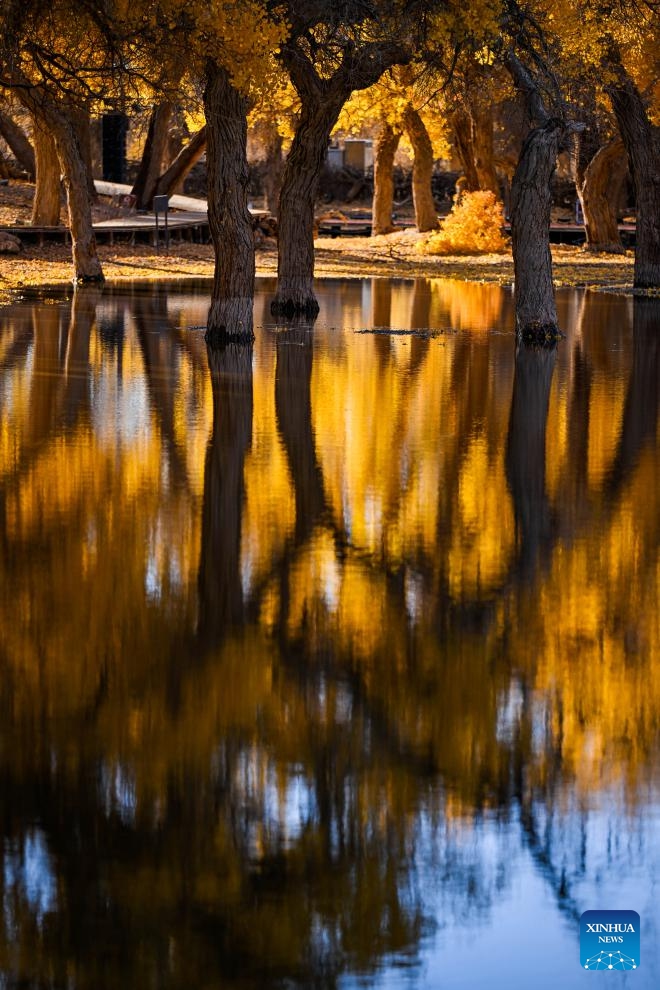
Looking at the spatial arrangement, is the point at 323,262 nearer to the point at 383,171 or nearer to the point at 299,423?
the point at 383,171

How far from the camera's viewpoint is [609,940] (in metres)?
4.79

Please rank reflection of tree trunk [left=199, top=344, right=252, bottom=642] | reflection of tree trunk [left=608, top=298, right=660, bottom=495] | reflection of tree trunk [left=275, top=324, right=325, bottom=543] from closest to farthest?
reflection of tree trunk [left=199, top=344, right=252, bottom=642], reflection of tree trunk [left=275, top=324, right=325, bottom=543], reflection of tree trunk [left=608, top=298, right=660, bottom=495]

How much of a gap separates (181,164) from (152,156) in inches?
55.9

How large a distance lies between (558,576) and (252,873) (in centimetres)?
438

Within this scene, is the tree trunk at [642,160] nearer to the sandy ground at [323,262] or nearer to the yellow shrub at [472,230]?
the sandy ground at [323,262]

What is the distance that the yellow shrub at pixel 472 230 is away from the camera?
5059cm

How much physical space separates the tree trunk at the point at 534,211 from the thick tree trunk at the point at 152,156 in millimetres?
27222

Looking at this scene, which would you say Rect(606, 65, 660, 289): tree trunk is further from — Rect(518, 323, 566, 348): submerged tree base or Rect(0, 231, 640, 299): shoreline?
Rect(518, 323, 566, 348): submerged tree base

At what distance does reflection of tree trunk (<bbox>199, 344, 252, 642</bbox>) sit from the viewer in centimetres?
839

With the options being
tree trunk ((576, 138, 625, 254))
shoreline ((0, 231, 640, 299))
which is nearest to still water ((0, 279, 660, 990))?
shoreline ((0, 231, 640, 299))

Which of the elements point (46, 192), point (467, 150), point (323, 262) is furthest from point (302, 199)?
point (467, 150)

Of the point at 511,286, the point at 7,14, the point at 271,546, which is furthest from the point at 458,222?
the point at 271,546

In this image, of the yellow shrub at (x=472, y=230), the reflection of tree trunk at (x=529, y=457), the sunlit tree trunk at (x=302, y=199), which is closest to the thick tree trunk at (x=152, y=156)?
the yellow shrub at (x=472, y=230)

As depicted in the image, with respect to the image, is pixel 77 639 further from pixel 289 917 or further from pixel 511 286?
pixel 511 286
